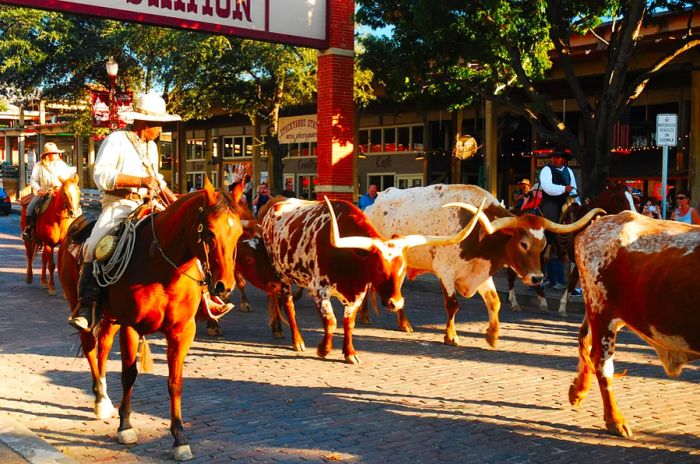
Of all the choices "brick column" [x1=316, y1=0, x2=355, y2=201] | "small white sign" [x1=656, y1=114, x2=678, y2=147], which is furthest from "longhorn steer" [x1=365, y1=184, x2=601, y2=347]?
"brick column" [x1=316, y1=0, x2=355, y2=201]

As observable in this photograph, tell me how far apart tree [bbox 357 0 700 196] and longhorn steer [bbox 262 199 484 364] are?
6.49 metres

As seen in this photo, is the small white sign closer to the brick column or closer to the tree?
the tree

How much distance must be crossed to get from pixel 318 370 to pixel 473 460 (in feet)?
9.81

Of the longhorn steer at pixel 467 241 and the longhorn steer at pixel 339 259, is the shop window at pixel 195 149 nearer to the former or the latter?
the longhorn steer at pixel 467 241

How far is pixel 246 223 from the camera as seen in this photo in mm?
6023

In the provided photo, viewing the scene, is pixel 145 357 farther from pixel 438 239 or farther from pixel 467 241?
pixel 467 241

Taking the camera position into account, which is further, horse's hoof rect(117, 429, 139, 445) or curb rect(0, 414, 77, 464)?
horse's hoof rect(117, 429, 139, 445)

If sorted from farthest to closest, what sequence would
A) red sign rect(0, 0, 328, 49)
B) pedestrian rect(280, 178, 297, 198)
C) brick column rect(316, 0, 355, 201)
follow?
pedestrian rect(280, 178, 297, 198) → brick column rect(316, 0, 355, 201) → red sign rect(0, 0, 328, 49)

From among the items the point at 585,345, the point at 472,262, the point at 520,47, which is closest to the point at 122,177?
the point at 585,345

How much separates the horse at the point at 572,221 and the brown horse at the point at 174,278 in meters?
6.47

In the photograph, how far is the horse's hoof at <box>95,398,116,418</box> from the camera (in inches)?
246

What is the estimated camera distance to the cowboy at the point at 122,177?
5.80 metres

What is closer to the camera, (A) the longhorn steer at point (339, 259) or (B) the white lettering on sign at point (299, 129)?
(A) the longhorn steer at point (339, 259)

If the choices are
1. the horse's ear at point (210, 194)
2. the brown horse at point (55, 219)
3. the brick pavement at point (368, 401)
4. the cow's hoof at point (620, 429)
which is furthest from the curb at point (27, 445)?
the brown horse at point (55, 219)
